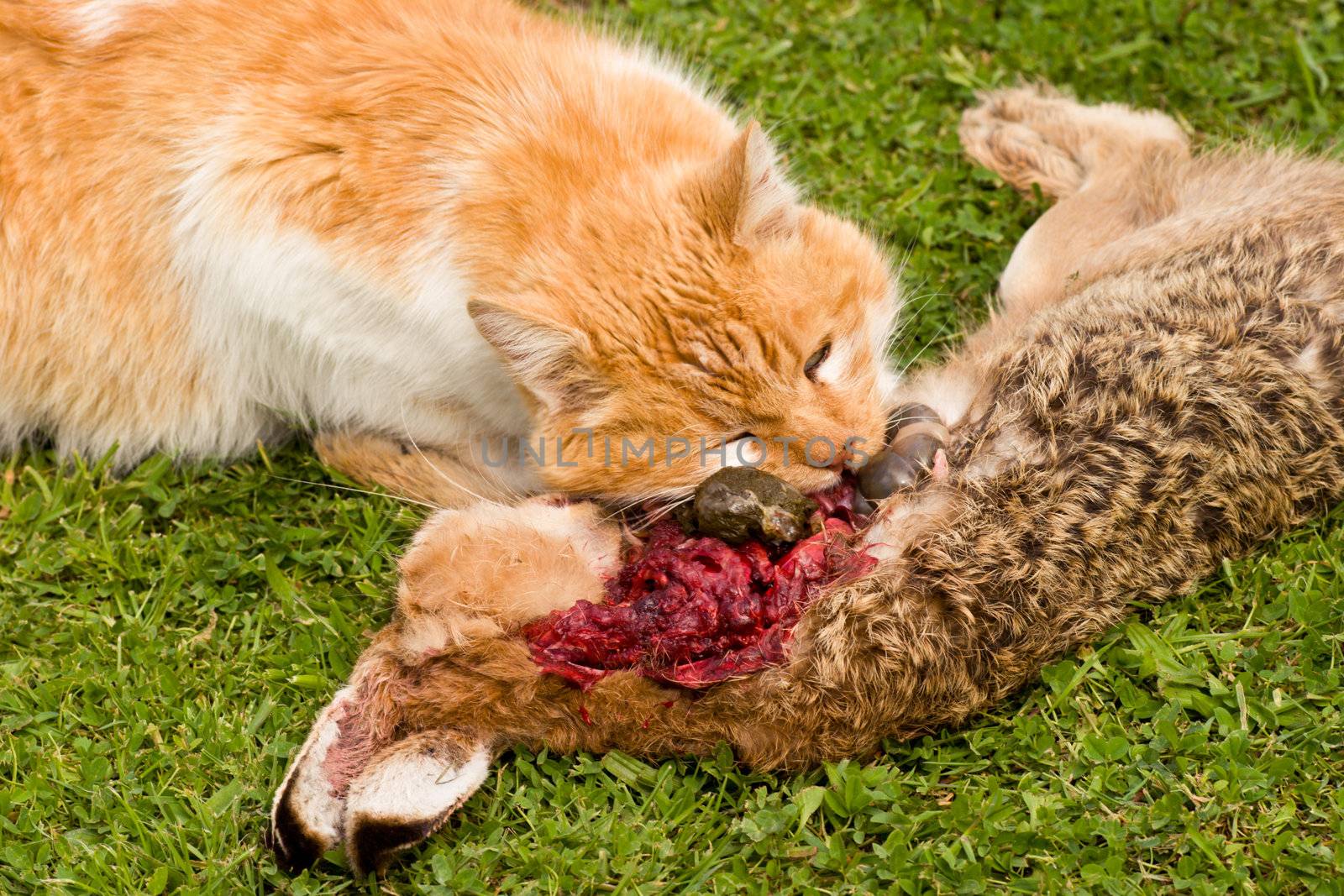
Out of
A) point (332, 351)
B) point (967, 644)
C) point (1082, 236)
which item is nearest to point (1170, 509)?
point (967, 644)

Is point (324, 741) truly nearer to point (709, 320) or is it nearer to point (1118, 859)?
point (709, 320)

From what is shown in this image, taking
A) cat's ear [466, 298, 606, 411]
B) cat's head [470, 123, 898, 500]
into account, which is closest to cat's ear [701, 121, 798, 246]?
cat's head [470, 123, 898, 500]

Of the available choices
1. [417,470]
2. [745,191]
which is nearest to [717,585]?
[745,191]

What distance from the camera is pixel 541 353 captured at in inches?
131

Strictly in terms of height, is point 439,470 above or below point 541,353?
below

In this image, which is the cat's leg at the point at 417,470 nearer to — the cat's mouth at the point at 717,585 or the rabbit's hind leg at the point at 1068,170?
the cat's mouth at the point at 717,585

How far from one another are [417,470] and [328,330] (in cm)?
53

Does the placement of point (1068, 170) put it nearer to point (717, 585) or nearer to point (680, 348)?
point (680, 348)

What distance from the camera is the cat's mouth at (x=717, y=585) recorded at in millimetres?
3094

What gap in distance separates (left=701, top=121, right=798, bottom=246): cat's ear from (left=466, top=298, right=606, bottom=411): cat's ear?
1.73ft

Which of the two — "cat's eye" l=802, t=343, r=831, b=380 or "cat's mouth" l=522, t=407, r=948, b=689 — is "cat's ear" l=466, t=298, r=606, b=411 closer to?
"cat's mouth" l=522, t=407, r=948, b=689

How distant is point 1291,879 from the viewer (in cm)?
290

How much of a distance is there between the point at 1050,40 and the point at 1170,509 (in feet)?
8.81

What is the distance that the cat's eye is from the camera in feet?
11.7
